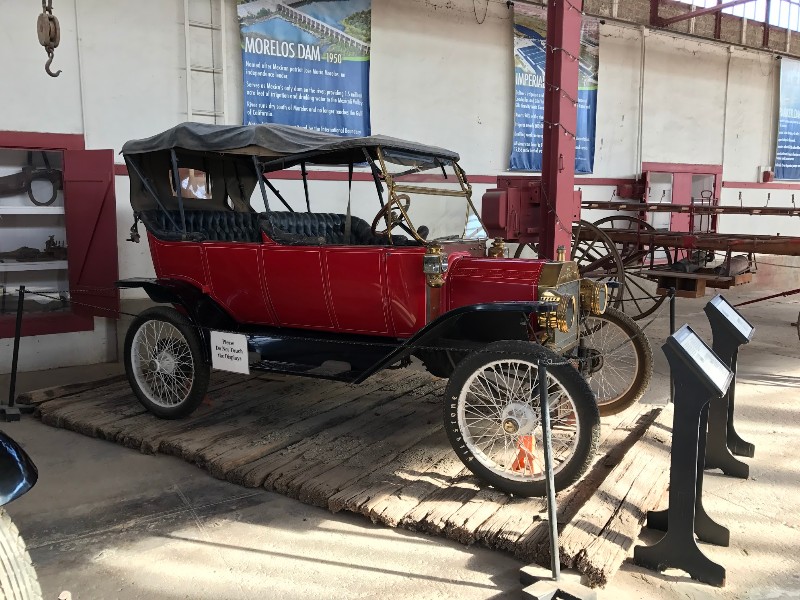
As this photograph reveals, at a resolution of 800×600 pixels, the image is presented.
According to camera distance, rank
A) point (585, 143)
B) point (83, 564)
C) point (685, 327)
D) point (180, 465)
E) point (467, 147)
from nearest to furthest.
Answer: point (83, 564) < point (685, 327) < point (180, 465) < point (467, 147) < point (585, 143)

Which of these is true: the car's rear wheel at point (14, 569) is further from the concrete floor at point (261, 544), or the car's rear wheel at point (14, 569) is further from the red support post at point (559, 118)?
the red support post at point (559, 118)

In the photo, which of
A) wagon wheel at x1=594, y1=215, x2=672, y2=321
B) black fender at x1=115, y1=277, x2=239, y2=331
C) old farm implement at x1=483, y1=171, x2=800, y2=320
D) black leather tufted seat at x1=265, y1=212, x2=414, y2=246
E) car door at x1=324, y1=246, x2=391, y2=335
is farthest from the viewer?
wagon wheel at x1=594, y1=215, x2=672, y2=321

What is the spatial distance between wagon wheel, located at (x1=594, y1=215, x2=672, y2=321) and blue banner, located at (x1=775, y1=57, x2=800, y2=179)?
3.41 m

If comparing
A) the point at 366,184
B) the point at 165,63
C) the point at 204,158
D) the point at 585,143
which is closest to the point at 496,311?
the point at 366,184

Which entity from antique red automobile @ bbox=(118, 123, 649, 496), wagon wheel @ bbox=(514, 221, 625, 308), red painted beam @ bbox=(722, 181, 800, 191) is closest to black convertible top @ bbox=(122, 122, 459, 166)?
antique red automobile @ bbox=(118, 123, 649, 496)

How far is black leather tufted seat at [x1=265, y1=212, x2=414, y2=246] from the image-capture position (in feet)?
14.1

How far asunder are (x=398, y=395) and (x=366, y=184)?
6.42 feet

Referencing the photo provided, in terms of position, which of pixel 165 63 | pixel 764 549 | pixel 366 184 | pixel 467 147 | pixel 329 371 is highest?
pixel 165 63

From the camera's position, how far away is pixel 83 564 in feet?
9.37

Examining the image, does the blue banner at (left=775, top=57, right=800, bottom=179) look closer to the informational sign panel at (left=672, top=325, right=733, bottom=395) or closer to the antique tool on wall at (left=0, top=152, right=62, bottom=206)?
the informational sign panel at (left=672, top=325, right=733, bottom=395)

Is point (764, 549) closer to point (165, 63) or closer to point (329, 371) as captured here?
point (329, 371)

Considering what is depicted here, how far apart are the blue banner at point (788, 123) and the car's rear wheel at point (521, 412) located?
36.4ft

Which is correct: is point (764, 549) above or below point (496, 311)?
below

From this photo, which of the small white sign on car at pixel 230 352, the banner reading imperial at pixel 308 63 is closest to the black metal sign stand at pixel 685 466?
the small white sign on car at pixel 230 352
